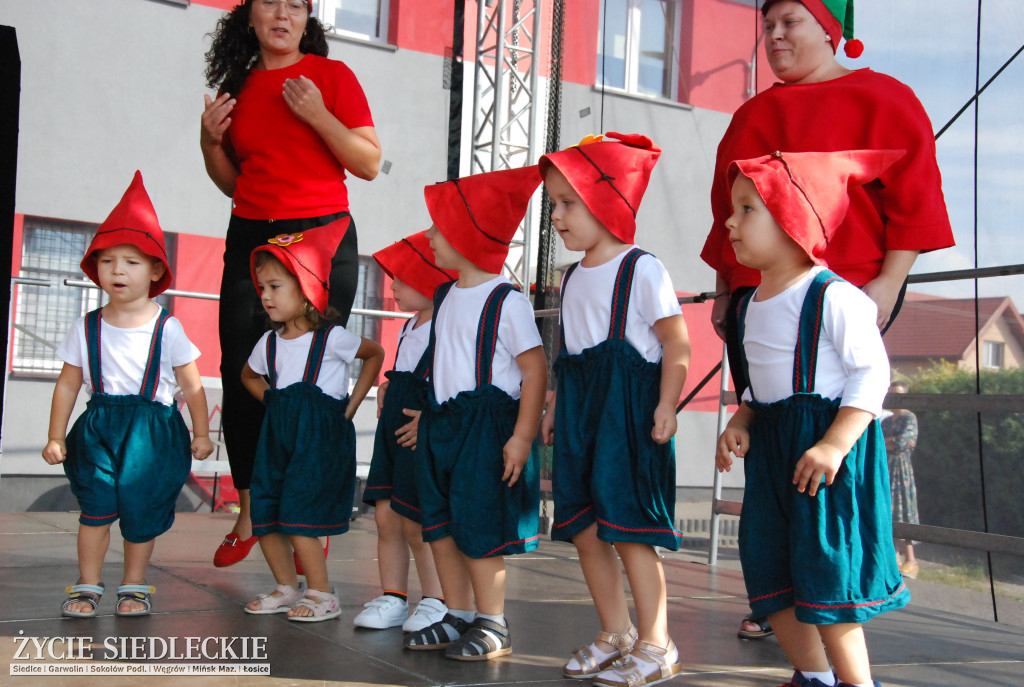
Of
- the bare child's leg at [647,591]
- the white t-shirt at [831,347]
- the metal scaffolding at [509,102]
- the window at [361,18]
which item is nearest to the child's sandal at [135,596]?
the bare child's leg at [647,591]

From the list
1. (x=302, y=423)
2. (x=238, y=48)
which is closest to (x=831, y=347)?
(x=302, y=423)

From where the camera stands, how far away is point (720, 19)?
7117 mm

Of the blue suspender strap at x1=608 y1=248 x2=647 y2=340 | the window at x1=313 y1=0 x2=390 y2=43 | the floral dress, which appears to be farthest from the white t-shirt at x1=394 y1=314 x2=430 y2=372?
the window at x1=313 y1=0 x2=390 y2=43

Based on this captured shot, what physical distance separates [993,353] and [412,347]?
91.7 inches

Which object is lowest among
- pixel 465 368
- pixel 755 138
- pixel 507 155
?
pixel 465 368

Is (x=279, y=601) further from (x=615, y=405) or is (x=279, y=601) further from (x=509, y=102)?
(x=509, y=102)

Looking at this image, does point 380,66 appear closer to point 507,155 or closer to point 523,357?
point 507,155

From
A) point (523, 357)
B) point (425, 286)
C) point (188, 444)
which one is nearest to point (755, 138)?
point (523, 357)

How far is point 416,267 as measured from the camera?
8.82 feet

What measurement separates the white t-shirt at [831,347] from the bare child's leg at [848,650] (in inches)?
14.1

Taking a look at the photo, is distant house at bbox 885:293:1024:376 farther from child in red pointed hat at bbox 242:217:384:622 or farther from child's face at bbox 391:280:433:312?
child in red pointed hat at bbox 242:217:384:622

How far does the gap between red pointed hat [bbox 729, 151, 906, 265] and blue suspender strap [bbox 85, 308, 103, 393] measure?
1657mm

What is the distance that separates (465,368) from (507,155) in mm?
4176

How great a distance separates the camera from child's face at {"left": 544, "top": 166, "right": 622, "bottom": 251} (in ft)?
6.67
